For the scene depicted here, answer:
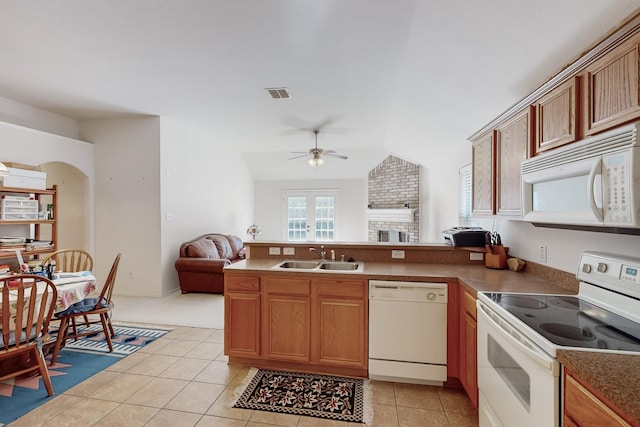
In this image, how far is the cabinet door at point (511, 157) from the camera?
2.00 metres

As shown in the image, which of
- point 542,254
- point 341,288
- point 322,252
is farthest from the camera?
point 322,252

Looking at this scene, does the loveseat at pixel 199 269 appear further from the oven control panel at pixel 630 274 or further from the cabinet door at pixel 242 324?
the oven control panel at pixel 630 274

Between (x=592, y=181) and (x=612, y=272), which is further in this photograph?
(x=612, y=272)

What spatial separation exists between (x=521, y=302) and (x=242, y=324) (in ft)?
6.96

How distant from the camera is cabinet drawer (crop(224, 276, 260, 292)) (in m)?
2.56

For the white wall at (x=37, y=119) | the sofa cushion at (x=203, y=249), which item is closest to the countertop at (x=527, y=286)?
the sofa cushion at (x=203, y=249)

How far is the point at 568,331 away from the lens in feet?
4.33

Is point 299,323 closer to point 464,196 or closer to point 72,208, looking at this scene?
point 464,196

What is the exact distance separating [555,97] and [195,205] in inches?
222

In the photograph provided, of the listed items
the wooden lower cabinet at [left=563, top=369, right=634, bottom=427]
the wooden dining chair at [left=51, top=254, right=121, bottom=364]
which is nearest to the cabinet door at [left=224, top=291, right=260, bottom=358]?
the wooden dining chair at [left=51, top=254, right=121, bottom=364]

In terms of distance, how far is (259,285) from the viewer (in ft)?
8.39

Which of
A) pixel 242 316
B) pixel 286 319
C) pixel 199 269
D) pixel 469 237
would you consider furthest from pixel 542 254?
pixel 199 269

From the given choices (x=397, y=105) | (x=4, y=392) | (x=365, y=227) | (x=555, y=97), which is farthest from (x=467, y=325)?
(x=365, y=227)

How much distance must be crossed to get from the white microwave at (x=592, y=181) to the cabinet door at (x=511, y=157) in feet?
0.89
